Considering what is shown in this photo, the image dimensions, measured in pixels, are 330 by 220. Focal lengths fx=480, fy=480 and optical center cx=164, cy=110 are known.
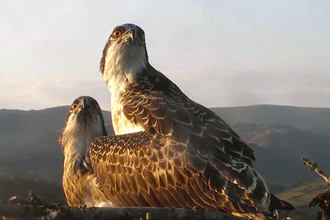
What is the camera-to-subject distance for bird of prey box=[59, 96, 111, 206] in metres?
9.87

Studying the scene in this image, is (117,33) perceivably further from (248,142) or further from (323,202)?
(248,142)

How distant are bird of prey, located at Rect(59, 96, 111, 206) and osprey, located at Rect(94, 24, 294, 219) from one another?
2.15 feet

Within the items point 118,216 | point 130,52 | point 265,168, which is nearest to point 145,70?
point 130,52

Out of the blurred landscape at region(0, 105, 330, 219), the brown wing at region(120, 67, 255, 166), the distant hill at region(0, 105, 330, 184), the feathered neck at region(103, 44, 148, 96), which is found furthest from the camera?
the distant hill at region(0, 105, 330, 184)

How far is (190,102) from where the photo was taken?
9.82 m

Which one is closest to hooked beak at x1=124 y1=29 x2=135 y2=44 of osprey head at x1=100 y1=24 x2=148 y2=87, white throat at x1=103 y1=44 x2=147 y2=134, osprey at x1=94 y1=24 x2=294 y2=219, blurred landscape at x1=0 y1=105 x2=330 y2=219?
osprey head at x1=100 y1=24 x2=148 y2=87

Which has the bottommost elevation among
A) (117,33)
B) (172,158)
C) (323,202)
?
(323,202)

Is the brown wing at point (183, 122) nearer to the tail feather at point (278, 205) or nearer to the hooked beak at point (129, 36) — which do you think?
the tail feather at point (278, 205)

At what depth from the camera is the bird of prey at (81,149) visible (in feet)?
32.4

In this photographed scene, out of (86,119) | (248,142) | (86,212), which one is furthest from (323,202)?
(248,142)

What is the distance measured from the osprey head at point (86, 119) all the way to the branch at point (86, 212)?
6239mm

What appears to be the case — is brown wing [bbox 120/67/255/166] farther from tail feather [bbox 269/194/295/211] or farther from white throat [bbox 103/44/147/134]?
tail feather [bbox 269/194/295/211]

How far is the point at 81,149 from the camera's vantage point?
1077cm

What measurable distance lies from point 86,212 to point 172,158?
3.71m
